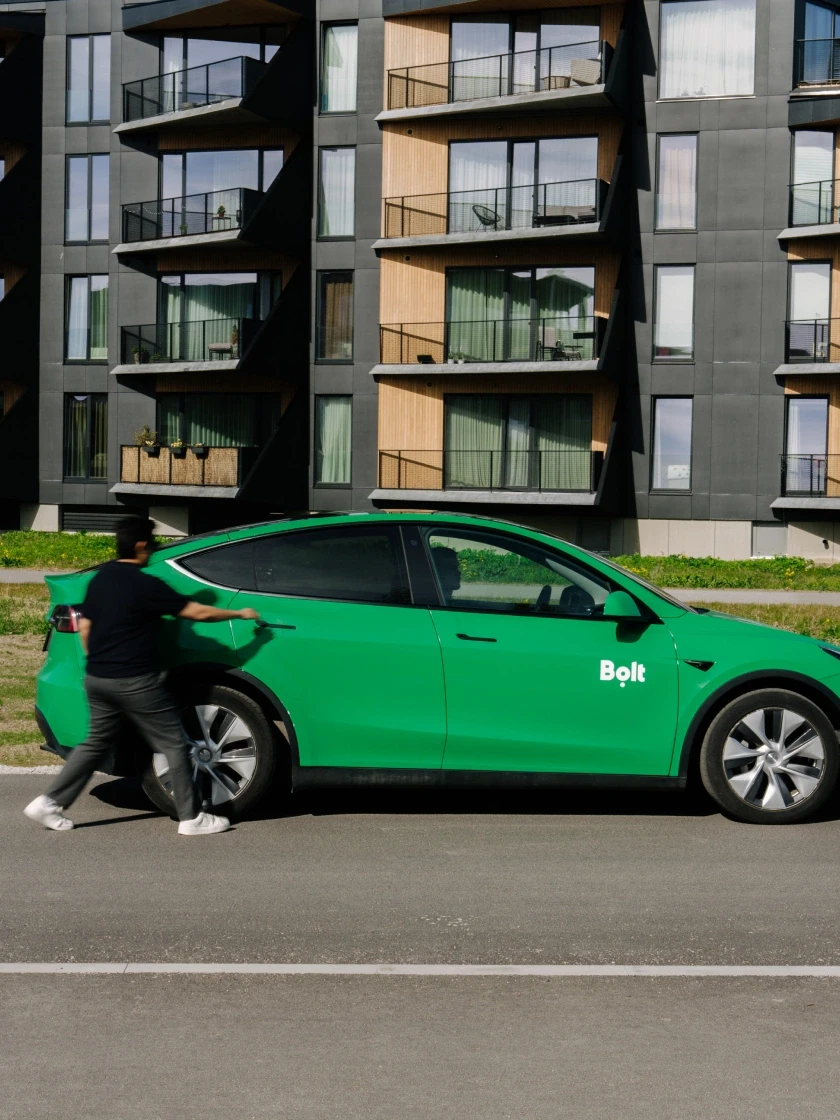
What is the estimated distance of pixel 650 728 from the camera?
7.66 meters

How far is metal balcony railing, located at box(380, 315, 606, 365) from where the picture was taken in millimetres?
31922

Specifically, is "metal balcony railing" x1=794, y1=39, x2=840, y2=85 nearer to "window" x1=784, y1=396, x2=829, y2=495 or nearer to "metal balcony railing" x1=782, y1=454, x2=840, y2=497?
"window" x1=784, y1=396, x2=829, y2=495

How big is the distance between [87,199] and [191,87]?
4395 mm

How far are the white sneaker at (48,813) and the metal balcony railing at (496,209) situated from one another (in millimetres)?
26305

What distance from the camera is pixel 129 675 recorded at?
7.29m

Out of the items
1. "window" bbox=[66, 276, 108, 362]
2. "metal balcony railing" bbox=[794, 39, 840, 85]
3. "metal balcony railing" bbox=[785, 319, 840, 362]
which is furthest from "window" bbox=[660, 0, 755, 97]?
"window" bbox=[66, 276, 108, 362]

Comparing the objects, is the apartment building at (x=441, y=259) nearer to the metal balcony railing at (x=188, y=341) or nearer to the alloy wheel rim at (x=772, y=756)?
the metal balcony railing at (x=188, y=341)

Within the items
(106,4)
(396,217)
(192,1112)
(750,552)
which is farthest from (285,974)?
(106,4)

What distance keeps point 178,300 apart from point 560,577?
29779mm

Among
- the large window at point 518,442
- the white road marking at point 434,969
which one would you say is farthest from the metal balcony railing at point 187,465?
the white road marking at point 434,969

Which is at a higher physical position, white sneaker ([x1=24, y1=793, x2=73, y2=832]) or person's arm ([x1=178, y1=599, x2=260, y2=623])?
person's arm ([x1=178, y1=599, x2=260, y2=623])

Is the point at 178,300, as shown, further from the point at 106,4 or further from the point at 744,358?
the point at 744,358

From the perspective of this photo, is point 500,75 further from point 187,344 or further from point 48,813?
point 48,813

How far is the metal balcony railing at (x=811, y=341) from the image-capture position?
31.2m
